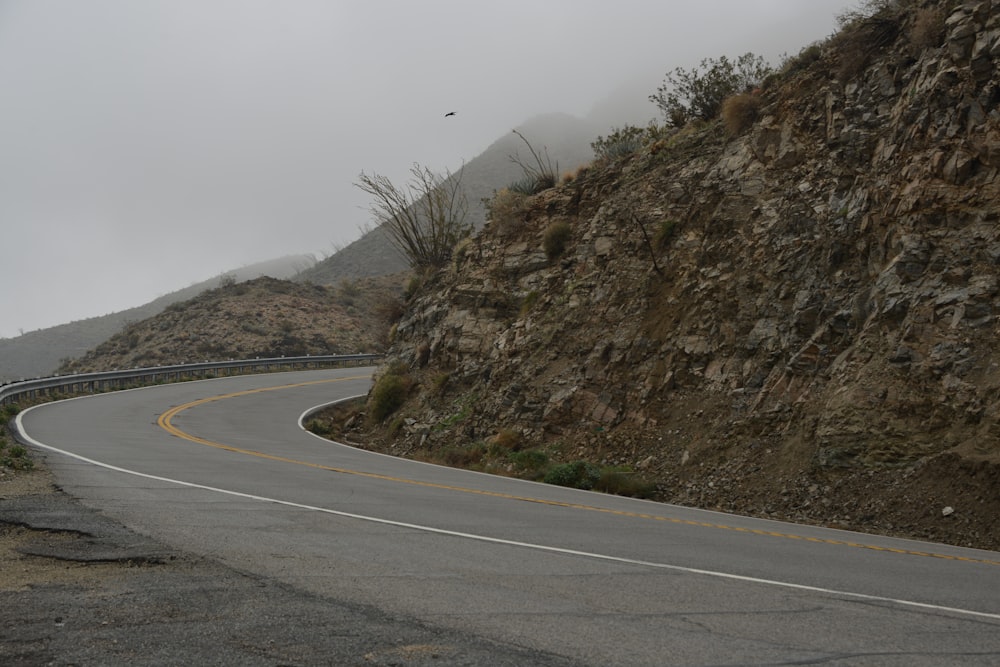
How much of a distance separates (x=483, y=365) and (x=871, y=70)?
1209 centimetres

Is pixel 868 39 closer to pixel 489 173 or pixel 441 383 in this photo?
pixel 441 383

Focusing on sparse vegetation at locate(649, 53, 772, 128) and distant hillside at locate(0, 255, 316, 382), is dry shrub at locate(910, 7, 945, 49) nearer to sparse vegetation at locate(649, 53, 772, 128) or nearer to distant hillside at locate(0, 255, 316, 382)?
sparse vegetation at locate(649, 53, 772, 128)

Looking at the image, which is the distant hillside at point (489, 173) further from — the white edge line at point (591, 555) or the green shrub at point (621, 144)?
the white edge line at point (591, 555)

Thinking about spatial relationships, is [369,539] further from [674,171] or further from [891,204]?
[674,171]

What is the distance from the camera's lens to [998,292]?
12.9m

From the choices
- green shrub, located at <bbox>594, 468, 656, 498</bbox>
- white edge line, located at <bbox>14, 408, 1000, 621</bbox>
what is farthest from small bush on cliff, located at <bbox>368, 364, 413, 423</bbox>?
white edge line, located at <bbox>14, 408, 1000, 621</bbox>

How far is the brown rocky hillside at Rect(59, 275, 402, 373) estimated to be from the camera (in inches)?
1946

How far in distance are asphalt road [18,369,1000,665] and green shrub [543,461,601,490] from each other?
3.88 feet

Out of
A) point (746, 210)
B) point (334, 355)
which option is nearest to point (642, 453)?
Result: point (746, 210)

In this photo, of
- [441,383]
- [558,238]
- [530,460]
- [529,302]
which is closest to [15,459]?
[530,460]

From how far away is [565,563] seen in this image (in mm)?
7523

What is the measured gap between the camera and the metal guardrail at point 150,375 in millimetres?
28250

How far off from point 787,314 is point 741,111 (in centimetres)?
689

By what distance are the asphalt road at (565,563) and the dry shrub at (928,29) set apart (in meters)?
10.9
